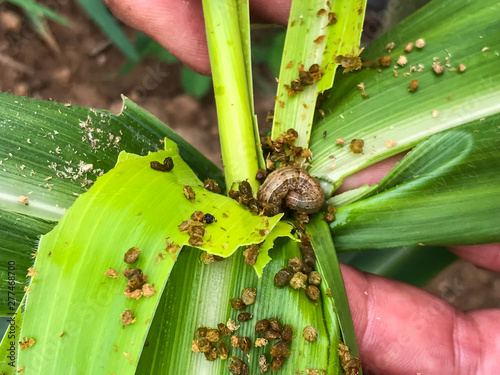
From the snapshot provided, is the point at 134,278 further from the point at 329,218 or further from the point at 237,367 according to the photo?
Answer: the point at 329,218

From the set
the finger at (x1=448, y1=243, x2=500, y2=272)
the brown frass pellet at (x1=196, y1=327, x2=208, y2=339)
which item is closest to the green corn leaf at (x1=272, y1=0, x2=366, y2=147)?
the brown frass pellet at (x1=196, y1=327, x2=208, y2=339)

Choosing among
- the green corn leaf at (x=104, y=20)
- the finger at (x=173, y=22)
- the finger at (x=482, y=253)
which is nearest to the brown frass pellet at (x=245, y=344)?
the finger at (x=482, y=253)

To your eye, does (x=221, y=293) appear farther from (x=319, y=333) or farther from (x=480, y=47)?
(x=480, y=47)

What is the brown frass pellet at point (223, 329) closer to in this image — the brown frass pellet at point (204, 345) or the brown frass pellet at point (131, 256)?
the brown frass pellet at point (204, 345)

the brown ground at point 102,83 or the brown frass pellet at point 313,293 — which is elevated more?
the brown ground at point 102,83

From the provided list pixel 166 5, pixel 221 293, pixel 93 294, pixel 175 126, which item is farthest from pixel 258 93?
pixel 93 294

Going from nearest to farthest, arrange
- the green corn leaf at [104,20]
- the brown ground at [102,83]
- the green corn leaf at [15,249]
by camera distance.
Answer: the green corn leaf at [15,249] < the green corn leaf at [104,20] < the brown ground at [102,83]
